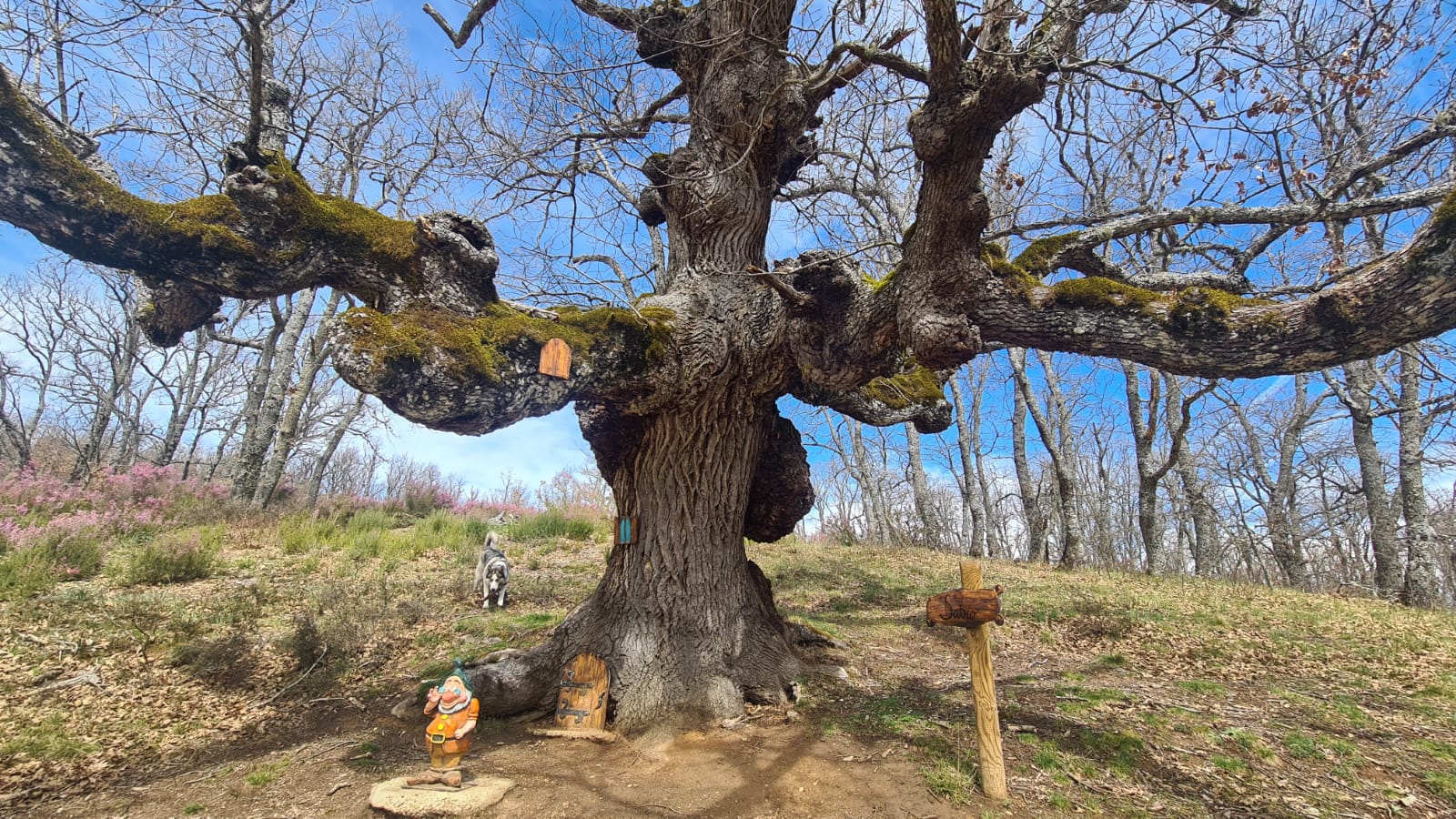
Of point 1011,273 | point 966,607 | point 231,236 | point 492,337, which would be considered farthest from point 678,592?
point 231,236

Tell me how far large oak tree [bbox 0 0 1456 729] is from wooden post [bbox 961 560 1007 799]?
A: 1584mm

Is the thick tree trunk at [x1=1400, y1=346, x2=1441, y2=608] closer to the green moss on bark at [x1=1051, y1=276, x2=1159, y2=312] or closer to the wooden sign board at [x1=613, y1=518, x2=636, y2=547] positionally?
the green moss on bark at [x1=1051, y1=276, x2=1159, y2=312]

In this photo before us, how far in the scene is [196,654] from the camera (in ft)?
15.2

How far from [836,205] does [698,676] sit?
26.4ft

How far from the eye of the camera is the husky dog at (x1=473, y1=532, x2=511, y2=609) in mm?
7031

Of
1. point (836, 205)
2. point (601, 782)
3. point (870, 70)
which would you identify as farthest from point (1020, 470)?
point (601, 782)

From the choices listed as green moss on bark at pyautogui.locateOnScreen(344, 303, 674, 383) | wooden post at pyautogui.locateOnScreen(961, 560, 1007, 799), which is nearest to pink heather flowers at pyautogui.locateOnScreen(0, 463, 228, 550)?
green moss on bark at pyautogui.locateOnScreen(344, 303, 674, 383)

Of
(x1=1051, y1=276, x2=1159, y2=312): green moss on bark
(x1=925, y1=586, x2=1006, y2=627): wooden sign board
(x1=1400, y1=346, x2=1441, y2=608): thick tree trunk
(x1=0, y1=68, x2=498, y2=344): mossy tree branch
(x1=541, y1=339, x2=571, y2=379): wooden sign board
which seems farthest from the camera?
(x1=1400, y1=346, x2=1441, y2=608): thick tree trunk

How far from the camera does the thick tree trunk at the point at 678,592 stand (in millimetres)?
4301

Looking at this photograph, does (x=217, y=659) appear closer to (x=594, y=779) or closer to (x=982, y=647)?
(x=594, y=779)

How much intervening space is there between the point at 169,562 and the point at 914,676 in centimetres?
796

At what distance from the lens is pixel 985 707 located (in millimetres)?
3230

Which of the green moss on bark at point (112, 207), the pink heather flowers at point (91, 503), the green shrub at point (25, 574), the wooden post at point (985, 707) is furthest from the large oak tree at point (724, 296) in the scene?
the pink heather flowers at point (91, 503)

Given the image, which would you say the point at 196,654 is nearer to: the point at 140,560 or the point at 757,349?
the point at 140,560
